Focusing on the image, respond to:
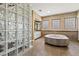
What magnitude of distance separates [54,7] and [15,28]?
0.93 meters

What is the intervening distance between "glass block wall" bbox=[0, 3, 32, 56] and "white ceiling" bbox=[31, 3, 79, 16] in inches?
7.7

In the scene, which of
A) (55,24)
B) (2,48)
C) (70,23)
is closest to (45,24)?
(55,24)

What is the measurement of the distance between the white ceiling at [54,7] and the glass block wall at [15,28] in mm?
195

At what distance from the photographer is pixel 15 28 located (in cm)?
209

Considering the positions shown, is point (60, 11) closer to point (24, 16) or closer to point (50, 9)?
point (50, 9)

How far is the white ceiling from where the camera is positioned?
1.97 m

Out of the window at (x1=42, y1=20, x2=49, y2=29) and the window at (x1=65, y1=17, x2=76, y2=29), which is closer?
the window at (x1=65, y1=17, x2=76, y2=29)

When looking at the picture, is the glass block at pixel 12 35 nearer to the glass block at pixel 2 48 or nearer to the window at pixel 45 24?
the glass block at pixel 2 48

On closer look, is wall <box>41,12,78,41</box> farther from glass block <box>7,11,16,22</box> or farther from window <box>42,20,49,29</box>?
glass block <box>7,11,16,22</box>

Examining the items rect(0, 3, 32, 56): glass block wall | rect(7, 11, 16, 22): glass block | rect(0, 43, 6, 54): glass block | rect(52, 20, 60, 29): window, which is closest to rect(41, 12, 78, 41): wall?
rect(52, 20, 60, 29): window

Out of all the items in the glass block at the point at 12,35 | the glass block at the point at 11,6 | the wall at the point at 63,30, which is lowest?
the glass block at the point at 12,35

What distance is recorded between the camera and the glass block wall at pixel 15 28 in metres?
1.81

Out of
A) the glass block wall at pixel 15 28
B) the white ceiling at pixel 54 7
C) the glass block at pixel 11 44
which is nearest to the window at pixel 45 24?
the white ceiling at pixel 54 7

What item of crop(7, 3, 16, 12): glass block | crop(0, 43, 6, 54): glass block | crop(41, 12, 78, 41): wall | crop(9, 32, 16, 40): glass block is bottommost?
crop(0, 43, 6, 54): glass block
